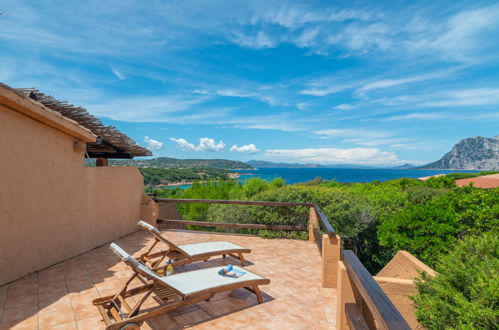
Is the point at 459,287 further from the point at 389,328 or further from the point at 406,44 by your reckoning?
the point at 406,44

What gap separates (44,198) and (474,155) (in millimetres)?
157800

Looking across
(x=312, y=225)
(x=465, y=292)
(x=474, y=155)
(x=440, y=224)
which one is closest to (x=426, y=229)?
(x=440, y=224)

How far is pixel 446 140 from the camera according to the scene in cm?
3809

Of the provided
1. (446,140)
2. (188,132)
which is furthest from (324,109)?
(188,132)

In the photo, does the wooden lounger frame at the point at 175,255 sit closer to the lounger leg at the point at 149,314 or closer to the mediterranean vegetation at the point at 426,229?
the lounger leg at the point at 149,314

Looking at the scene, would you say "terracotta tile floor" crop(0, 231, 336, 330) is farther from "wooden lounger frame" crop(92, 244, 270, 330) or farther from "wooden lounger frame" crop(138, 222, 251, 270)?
"wooden lounger frame" crop(138, 222, 251, 270)

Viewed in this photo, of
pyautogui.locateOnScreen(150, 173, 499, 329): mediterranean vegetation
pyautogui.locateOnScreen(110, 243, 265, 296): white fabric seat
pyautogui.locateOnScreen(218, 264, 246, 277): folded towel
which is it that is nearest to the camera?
pyautogui.locateOnScreen(150, 173, 499, 329): mediterranean vegetation

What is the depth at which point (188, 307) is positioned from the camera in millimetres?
3461

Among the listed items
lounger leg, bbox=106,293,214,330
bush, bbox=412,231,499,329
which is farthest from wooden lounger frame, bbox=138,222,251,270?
bush, bbox=412,231,499,329

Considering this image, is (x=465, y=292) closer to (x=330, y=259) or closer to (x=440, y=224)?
(x=330, y=259)

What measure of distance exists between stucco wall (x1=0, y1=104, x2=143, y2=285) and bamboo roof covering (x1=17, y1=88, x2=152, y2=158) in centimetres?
64

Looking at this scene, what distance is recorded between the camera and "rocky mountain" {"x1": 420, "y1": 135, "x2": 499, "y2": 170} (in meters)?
116

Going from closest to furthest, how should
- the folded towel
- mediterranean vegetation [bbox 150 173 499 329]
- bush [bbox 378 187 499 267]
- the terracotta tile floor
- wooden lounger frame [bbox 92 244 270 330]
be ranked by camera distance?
mediterranean vegetation [bbox 150 173 499 329], wooden lounger frame [bbox 92 244 270 330], the terracotta tile floor, the folded towel, bush [bbox 378 187 499 267]

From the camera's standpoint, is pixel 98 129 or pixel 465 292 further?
pixel 98 129
